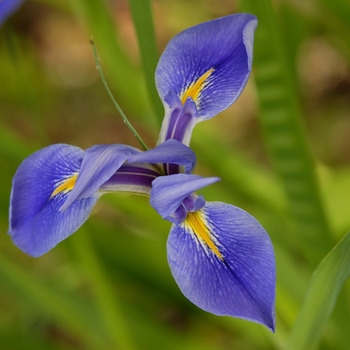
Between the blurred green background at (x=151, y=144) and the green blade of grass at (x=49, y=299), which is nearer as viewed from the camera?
the blurred green background at (x=151, y=144)

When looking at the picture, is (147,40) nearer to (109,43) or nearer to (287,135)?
(287,135)

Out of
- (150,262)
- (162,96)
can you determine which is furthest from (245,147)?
(162,96)

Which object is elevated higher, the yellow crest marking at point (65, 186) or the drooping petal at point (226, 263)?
the yellow crest marking at point (65, 186)

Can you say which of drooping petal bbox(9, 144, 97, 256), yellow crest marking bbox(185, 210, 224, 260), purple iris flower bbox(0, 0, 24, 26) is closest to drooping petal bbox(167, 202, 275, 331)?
yellow crest marking bbox(185, 210, 224, 260)

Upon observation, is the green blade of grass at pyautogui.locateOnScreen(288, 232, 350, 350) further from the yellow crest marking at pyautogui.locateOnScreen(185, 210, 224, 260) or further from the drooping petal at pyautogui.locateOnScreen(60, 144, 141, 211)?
the drooping petal at pyautogui.locateOnScreen(60, 144, 141, 211)

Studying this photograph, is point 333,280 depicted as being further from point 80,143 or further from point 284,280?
point 80,143

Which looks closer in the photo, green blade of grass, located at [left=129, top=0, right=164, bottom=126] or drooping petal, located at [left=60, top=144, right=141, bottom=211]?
drooping petal, located at [left=60, top=144, right=141, bottom=211]

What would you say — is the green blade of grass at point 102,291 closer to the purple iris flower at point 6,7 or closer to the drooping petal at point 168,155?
the purple iris flower at point 6,7

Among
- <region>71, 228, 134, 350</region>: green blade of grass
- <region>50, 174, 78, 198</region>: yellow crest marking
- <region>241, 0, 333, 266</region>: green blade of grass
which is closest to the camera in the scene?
<region>50, 174, 78, 198</region>: yellow crest marking

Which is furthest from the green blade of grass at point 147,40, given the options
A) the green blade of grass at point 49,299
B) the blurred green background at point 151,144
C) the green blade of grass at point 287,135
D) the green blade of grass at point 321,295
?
the green blade of grass at point 49,299
